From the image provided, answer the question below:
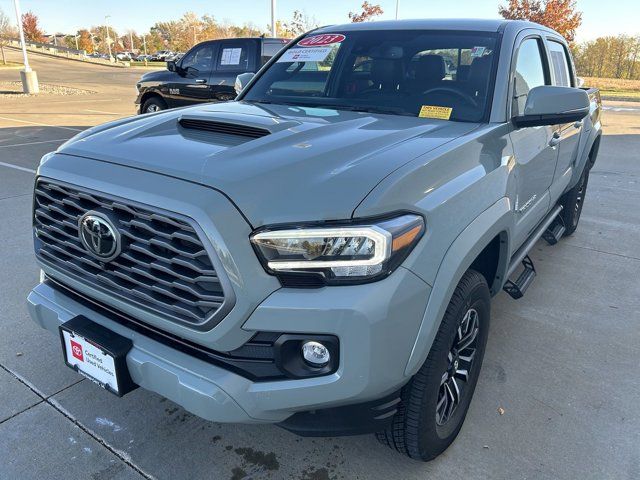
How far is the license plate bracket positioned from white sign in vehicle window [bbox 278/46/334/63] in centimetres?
218

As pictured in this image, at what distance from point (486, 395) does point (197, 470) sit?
1.50 metres

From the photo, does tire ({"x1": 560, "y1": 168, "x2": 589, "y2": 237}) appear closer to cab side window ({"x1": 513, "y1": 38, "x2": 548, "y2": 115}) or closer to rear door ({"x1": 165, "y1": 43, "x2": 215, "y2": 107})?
cab side window ({"x1": 513, "y1": 38, "x2": 548, "y2": 115})

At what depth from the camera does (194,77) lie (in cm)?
977

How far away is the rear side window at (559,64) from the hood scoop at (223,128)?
2.65 meters

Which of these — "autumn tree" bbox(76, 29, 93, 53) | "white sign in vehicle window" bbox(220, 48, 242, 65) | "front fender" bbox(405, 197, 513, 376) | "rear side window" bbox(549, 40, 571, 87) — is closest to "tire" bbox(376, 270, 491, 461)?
"front fender" bbox(405, 197, 513, 376)

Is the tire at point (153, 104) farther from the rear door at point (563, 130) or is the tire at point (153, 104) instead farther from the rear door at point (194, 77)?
the rear door at point (563, 130)

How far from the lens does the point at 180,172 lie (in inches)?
71.4

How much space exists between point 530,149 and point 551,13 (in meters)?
30.2

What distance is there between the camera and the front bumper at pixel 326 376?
161 centimetres

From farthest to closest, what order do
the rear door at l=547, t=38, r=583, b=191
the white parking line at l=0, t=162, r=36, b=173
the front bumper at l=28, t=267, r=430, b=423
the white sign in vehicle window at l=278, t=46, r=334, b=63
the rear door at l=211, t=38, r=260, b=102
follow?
the rear door at l=211, t=38, r=260, b=102
the white parking line at l=0, t=162, r=36, b=173
the rear door at l=547, t=38, r=583, b=191
the white sign in vehicle window at l=278, t=46, r=334, b=63
the front bumper at l=28, t=267, r=430, b=423

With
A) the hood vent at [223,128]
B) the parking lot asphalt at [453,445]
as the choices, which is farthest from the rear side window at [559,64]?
the hood vent at [223,128]

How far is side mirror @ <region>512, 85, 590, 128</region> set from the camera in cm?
258

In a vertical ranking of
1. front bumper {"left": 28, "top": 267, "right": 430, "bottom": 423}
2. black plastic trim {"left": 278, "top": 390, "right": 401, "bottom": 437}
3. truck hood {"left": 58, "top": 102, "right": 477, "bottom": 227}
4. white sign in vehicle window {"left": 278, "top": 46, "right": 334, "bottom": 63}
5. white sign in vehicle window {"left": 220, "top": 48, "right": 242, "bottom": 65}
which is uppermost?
white sign in vehicle window {"left": 278, "top": 46, "right": 334, "bottom": 63}

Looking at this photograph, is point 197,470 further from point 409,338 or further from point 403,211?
point 403,211
